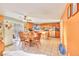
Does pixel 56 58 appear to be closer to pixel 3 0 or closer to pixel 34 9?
pixel 34 9

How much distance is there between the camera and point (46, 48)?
4.53 ft

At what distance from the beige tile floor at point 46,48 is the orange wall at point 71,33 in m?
0.12

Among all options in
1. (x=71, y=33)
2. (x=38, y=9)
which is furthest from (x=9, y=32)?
(x=71, y=33)

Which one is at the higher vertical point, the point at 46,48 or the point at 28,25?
the point at 28,25

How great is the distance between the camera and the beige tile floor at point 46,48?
1.32 metres

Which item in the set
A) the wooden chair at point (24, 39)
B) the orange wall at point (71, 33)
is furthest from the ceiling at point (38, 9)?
the wooden chair at point (24, 39)

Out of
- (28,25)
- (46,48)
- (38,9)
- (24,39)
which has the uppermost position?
(38,9)

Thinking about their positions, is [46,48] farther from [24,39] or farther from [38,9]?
[38,9]

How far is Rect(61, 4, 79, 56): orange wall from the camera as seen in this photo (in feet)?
3.90

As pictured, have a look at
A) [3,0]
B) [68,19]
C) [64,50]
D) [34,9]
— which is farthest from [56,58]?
[3,0]

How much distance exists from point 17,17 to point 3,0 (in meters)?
0.26

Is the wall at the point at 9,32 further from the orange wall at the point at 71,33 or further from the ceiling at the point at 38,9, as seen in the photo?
the orange wall at the point at 71,33

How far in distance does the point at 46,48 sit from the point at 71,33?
1.05 feet

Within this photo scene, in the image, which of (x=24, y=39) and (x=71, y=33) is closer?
(x=71, y=33)
